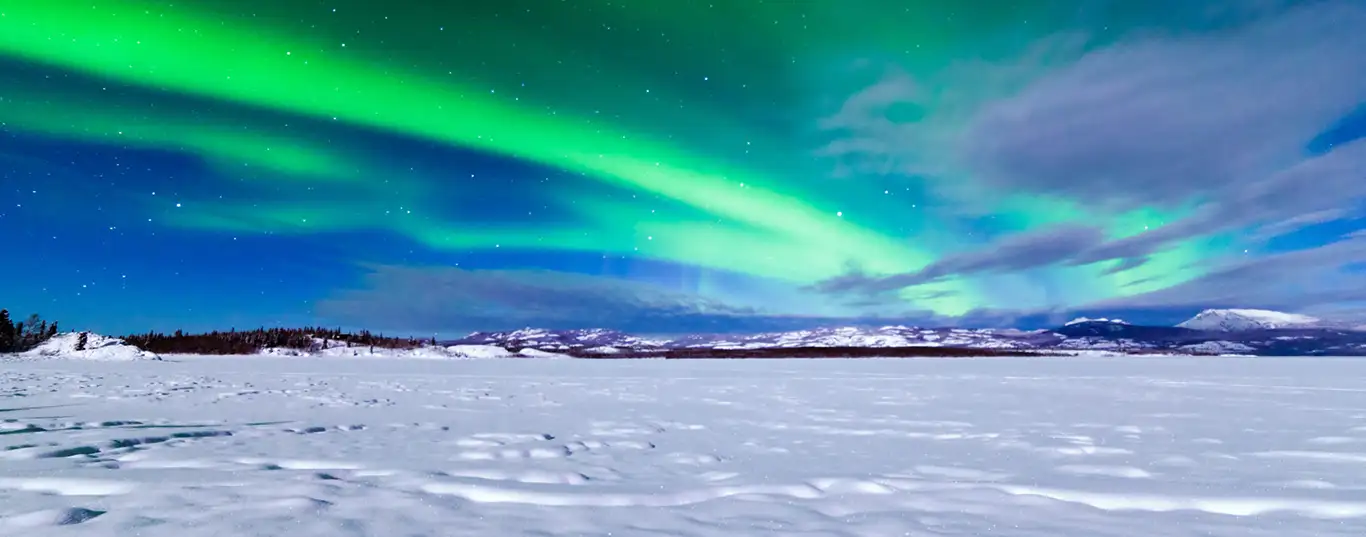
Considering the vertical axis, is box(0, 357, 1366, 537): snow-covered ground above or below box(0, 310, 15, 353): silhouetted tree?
below

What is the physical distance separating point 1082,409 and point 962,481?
785 cm

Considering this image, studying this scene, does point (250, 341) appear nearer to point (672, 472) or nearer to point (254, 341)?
point (254, 341)

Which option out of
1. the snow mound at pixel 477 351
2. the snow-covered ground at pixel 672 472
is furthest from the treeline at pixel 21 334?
the snow-covered ground at pixel 672 472

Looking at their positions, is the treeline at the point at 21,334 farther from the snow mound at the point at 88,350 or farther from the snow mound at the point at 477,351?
the snow mound at the point at 477,351

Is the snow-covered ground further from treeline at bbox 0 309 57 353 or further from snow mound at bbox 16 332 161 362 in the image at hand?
treeline at bbox 0 309 57 353

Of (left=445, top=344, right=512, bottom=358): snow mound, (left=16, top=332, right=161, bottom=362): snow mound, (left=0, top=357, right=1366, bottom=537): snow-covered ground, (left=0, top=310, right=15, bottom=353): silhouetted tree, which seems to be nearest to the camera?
(left=0, top=357, right=1366, bottom=537): snow-covered ground

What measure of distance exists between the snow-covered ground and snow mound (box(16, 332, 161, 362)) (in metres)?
44.5

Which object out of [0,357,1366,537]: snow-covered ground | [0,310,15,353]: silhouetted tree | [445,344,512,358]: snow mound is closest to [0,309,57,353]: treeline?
[0,310,15,353]: silhouetted tree

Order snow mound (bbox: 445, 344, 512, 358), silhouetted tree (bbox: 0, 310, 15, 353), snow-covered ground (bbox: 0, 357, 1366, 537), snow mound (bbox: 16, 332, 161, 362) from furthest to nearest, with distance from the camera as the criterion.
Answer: snow mound (bbox: 445, 344, 512, 358)
silhouetted tree (bbox: 0, 310, 15, 353)
snow mound (bbox: 16, 332, 161, 362)
snow-covered ground (bbox: 0, 357, 1366, 537)

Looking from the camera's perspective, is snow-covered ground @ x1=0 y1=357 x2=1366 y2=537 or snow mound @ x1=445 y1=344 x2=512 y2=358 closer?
snow-covered ground @ x1=0 y1=357 x2=1366 y2=537

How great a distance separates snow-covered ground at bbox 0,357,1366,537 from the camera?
12.5ft

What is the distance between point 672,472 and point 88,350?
63.4 m

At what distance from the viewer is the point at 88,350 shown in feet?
162

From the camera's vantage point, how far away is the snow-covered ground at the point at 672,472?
3.80m
